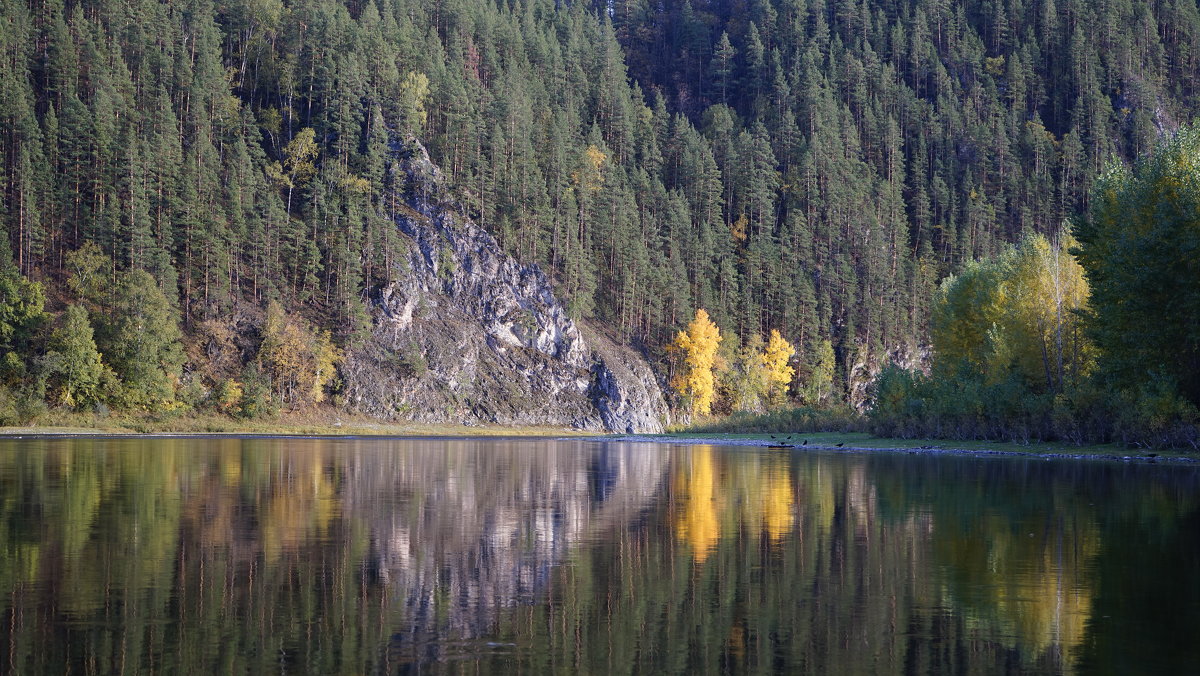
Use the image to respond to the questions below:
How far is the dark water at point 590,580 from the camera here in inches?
556

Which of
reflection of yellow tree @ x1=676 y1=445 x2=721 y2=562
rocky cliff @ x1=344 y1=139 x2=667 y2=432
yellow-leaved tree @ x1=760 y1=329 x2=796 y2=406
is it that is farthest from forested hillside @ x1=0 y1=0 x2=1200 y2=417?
reflection of yellow tree @ x1=676 y1=445 x2=721 y2=562

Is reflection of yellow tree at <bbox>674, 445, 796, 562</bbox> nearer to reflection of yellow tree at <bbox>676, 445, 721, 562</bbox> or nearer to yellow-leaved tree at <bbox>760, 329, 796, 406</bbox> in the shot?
reflection of yellow tree at <bbox>676, 445, 721, 562</bbox>

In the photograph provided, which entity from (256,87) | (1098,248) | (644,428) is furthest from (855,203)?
(1098,248)

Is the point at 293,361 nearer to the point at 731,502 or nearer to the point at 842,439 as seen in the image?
the point at 842,439

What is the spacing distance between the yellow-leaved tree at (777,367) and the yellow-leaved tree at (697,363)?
1047 centimetres

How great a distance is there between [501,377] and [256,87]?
186 ft

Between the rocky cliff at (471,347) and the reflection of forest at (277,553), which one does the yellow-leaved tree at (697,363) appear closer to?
the rocky cliff at (471,347)

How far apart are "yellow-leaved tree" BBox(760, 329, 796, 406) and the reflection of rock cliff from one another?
9952cm

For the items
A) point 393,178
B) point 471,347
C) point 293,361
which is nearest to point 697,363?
point 471,347

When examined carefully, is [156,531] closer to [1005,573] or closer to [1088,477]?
[1005,573]

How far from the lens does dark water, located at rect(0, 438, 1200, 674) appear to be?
14.1 meters

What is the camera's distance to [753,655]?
14164 mm

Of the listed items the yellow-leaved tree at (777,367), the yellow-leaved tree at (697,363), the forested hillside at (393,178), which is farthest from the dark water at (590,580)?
the yellow-leaved tree at (777,367)

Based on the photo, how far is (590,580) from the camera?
64.2ft
